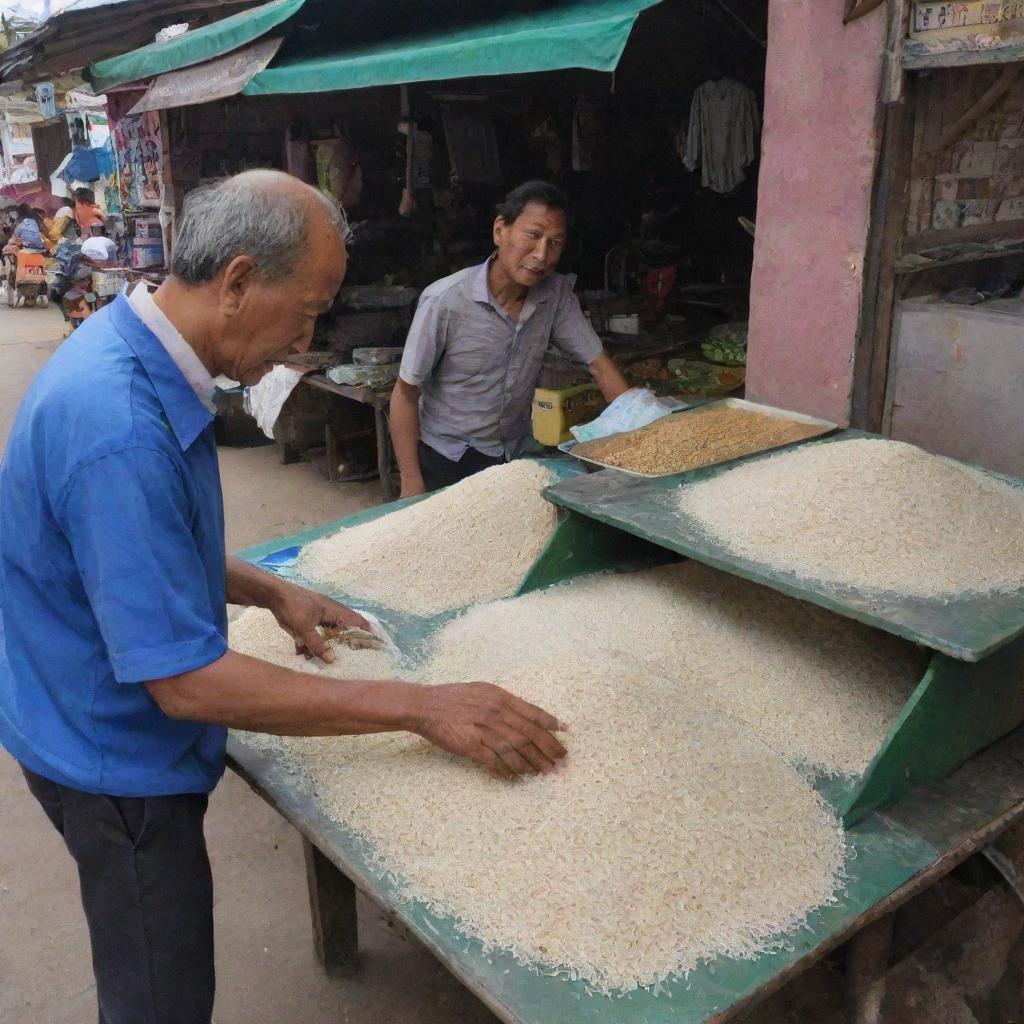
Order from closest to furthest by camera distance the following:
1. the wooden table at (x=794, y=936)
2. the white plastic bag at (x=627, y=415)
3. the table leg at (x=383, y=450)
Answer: the wooden table at (x=794, y=936), the white plastic bag at (x=627, y=415), the table leg at (x=383, y=450)

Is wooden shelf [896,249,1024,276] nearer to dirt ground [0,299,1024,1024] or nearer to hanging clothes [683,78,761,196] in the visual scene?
dirt ground [0,299,1024,1024]

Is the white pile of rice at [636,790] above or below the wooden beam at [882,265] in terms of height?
below

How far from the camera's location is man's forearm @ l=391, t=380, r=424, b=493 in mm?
3346

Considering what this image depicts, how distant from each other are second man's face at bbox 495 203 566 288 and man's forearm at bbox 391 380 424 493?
1.83 feet

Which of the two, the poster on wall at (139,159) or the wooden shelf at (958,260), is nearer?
the wooden shelf at (958,260)

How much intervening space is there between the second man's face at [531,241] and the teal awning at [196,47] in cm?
250

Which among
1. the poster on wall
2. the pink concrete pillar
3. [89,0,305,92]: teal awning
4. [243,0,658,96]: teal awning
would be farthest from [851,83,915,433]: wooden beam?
the poster on wall

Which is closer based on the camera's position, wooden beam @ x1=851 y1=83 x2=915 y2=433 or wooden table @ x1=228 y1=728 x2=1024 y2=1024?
wooden table @ x1=228 y1=728 x2=1024 y2=1024

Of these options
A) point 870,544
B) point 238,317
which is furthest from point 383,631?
point 870,544

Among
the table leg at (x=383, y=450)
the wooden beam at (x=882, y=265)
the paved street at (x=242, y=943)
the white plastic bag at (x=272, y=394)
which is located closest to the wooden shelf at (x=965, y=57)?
the wooden beam at (x=882, y=265)

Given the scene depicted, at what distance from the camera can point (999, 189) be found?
349cm

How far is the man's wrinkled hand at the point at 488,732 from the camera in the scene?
150 centimetres

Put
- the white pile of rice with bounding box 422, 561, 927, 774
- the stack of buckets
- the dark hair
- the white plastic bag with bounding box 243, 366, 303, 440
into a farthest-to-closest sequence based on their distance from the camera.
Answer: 1. the stack of buckets
2. the white plastic bag with bounding box 243, 366, 303, 440
3. the dark hair
4. the white pile of rice with bounding box 422, 561, 927, 774

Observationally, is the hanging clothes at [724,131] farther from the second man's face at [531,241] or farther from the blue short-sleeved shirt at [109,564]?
the blue short-sleeved shirt at [109,564]
